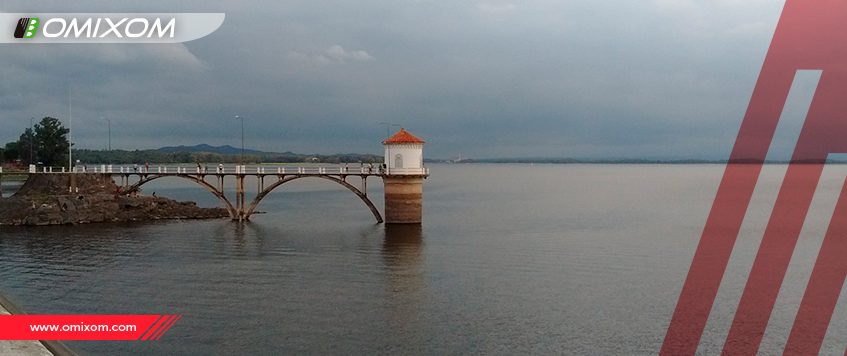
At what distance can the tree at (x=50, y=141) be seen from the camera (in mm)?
90062

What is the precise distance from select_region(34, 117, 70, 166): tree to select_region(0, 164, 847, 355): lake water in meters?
43.9

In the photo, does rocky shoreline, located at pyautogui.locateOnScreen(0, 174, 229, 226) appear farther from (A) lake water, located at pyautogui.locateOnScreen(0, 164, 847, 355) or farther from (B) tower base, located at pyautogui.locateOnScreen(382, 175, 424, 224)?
(B) tower base, located at pyautogui.locateOnScreen(382, 175, 424, 224)

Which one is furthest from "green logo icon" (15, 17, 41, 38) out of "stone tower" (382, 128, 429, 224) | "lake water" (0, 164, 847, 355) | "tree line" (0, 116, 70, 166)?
"tree line" (0, 116, 70, 166)

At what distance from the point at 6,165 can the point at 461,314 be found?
11794 cm

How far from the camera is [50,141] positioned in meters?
90.3

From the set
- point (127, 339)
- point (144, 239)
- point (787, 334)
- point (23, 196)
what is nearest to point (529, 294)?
point (787, 334)

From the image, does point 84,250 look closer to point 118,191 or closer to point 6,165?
point 118,191

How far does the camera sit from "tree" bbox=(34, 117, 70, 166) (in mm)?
90062

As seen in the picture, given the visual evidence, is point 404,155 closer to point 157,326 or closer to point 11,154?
point 157,326

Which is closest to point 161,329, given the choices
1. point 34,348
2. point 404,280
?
point 34,348

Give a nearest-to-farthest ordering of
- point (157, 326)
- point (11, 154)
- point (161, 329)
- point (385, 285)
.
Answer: point (161, 329) → point (157, 326) → point (385, 285) → point (11, 154)

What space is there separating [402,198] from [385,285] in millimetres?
22389

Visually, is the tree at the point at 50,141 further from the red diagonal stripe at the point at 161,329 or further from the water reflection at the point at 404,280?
the red diagonal stripe at the point at 161,329

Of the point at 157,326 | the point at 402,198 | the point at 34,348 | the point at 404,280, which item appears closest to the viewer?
the point at 34,348
